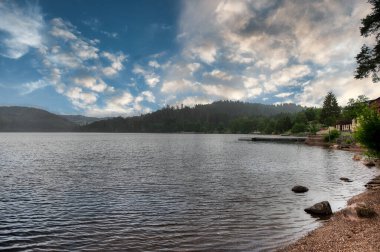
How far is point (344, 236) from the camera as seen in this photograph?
17.9 m

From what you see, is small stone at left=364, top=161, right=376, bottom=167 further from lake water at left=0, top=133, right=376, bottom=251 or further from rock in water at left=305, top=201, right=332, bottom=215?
rock in water at left=305, top=201, right=332, bottom=215

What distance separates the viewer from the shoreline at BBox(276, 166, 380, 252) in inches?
621

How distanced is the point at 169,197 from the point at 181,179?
12261mm

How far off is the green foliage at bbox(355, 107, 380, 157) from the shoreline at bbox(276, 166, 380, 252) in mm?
17265

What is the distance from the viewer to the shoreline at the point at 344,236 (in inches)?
621

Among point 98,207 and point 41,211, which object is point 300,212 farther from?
point 41,211

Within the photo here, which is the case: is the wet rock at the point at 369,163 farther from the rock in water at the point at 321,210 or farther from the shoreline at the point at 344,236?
the shoreline at the point at 344,236

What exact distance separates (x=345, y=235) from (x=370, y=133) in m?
24.9

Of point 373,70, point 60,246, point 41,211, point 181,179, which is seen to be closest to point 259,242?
point 60,246

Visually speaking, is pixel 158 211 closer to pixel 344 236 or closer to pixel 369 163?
pixel 344 236

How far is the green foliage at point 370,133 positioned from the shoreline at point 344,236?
17.3 m

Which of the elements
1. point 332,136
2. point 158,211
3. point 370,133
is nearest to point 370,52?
point 370,133

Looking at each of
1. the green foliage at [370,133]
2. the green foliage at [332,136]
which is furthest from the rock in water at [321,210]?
the green foliage at [332,136]

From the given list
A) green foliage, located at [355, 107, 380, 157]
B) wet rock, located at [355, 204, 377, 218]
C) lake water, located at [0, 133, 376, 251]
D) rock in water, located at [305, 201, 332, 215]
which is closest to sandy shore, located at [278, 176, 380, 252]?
wet rock, located at [355, 204, 377, 218]
